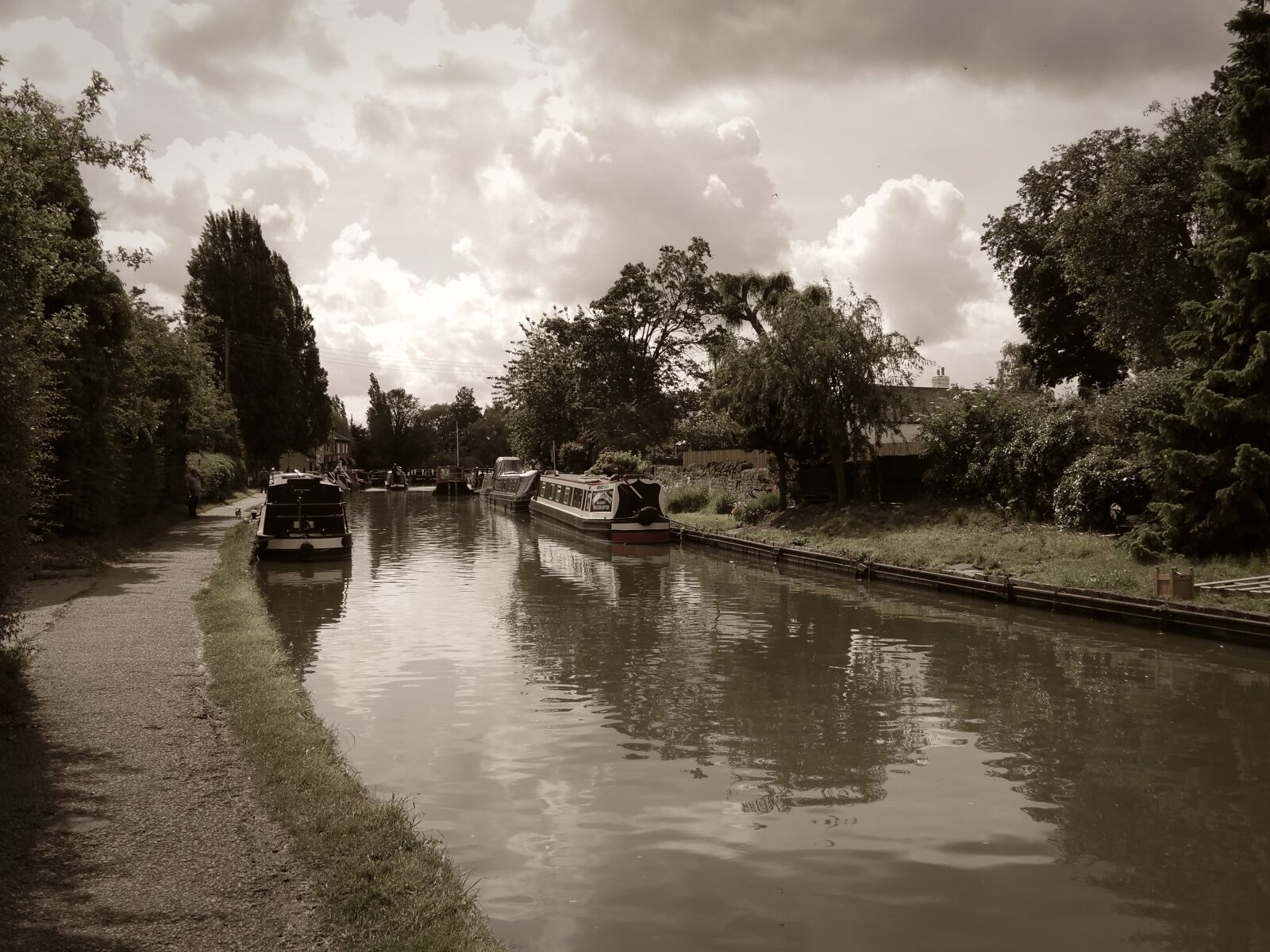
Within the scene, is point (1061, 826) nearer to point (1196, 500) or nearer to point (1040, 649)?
point (1040, 649)

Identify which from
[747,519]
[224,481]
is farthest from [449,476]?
[747,519]

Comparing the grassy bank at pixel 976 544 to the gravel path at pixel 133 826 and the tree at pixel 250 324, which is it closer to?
the gravel path at pixel 133 826

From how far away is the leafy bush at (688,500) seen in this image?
3784cm

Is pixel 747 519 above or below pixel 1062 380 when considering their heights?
below

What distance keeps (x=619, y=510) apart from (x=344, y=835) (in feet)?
86.8

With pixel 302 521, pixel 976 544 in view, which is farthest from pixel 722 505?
pixel 302 521

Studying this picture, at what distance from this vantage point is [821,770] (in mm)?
8414

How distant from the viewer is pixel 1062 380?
38.3 metres

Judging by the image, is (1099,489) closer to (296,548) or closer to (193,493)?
(296,548)

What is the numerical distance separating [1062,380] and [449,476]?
138 ft

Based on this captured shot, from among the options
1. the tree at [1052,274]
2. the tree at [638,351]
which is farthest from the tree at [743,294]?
the tree at [1052,274]

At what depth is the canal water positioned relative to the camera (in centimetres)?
575

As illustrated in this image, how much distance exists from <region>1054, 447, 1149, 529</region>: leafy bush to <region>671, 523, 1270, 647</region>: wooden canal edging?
13.3 ft

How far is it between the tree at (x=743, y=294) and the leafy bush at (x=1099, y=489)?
29.9 meters
